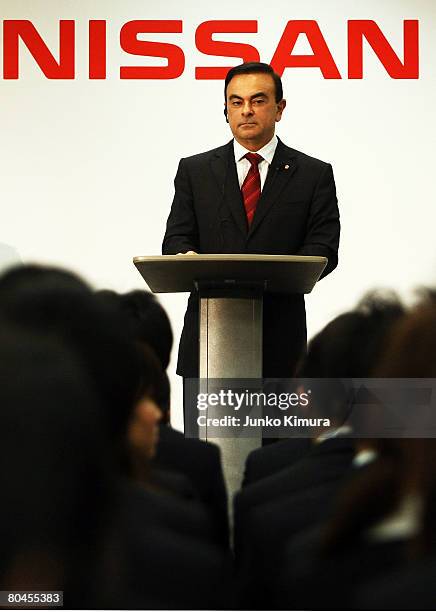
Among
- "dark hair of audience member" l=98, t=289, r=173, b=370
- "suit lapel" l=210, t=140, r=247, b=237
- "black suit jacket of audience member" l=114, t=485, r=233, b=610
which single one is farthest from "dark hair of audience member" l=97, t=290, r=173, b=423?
"suit lapel" l=210, t=140, r=247, b=237

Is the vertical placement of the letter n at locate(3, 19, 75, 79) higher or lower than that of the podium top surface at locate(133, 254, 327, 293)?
higher

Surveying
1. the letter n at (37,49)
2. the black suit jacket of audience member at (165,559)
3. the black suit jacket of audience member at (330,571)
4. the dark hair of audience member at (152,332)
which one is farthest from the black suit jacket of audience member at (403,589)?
the letter n at (37,49)

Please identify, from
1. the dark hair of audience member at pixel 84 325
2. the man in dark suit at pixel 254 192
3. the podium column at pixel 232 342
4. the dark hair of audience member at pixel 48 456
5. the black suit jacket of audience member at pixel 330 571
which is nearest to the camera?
the dark hair of audience member at pixel 48 456

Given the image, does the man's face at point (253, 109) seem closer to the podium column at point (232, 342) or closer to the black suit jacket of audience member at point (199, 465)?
the podium column at point (232, 342)

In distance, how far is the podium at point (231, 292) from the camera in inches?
127

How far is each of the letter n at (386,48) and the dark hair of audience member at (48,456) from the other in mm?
1361

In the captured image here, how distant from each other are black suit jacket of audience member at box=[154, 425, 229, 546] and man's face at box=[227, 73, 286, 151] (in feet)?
3.02

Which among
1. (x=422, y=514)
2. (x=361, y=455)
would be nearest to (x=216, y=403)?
(x=361, y=455)

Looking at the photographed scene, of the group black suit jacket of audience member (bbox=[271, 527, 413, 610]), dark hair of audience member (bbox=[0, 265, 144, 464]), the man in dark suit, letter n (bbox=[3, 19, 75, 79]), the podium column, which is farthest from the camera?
letter n (bbox=[3, 19, 75, 79])

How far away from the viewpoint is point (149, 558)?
3.23 metres

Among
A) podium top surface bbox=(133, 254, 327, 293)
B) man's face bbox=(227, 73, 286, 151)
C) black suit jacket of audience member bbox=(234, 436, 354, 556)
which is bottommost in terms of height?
black suit jacket of audience member bbox=(234, 436, 354, 556)

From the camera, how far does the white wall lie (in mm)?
3457

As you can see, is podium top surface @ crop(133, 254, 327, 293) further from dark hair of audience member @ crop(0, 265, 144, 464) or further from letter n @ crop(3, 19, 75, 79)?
letter n @ crop(3, 19, 75, 79)

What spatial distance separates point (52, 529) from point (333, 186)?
1394 mm
